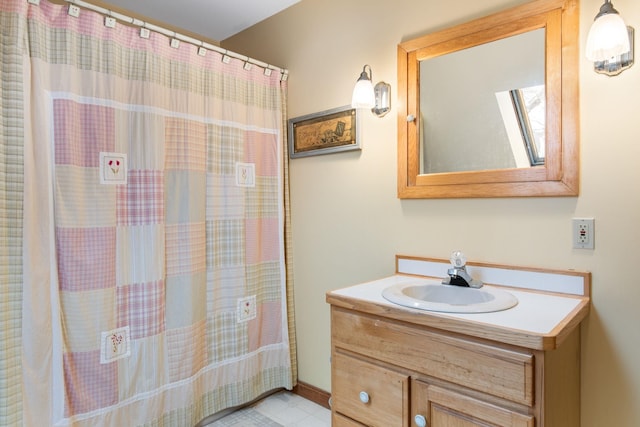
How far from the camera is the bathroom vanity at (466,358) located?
40.9 inches

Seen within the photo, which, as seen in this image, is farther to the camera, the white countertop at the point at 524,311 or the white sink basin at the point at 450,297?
the white sink basin at the point at 450,297

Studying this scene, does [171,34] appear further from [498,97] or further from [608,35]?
[608,35]

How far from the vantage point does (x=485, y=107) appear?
1.62 m

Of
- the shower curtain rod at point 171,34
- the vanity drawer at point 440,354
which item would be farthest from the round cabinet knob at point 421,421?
the shower curtain rod at point 171,34

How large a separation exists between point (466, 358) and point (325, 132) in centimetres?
143

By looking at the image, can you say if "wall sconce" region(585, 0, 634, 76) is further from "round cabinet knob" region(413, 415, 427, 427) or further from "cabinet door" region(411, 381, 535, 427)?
"round cabinet knob" region(413, 415, 427, 427)

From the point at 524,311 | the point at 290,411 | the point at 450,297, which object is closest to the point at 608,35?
the point at 524,311

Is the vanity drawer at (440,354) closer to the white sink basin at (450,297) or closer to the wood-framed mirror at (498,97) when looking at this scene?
the white sink basin at (450,297)

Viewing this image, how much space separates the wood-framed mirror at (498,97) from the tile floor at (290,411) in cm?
131

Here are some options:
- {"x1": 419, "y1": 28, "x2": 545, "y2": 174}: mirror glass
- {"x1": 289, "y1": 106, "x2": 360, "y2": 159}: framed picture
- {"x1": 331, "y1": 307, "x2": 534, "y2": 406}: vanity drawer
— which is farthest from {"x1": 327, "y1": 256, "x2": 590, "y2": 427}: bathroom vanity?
{"x1": 289, "y1": 106, "x2": 360, "y2": 159}: framed picture

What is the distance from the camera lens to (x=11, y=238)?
4.71 feet

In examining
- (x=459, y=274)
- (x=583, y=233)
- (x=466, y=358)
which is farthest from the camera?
(x=459, y=274)

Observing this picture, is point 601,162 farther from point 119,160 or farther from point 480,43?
point 119,160

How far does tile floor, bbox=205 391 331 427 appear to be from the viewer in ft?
6.81
